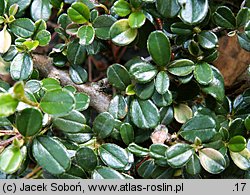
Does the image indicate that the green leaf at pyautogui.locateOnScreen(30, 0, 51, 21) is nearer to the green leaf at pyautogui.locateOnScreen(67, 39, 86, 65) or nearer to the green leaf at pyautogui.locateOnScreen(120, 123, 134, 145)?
the green leaf at pyautogui.locateOnScreen(67, 39, 86, 65)

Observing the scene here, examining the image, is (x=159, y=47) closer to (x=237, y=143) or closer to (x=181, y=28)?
(x=181, y=28)

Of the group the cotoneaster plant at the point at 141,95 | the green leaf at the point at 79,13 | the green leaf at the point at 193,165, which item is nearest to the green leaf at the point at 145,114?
the cotoneaster plant at the point at 141,95

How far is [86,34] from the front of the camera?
0.88m

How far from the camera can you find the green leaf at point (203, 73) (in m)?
0.84

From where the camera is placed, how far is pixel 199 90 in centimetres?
91

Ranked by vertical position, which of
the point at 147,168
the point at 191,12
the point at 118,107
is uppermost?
the point at 191,12

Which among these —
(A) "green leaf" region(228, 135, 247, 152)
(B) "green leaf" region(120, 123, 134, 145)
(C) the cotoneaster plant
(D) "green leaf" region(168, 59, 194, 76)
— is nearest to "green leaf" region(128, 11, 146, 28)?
(C) the cotoneaster plant

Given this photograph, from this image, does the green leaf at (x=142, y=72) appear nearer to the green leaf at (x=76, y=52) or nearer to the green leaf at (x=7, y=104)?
the green leaf at (x=76, y=52)

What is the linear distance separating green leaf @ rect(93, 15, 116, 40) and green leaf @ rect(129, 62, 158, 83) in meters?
0.11

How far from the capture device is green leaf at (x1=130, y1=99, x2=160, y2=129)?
2.80ft

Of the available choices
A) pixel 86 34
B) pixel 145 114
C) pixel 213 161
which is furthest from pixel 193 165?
pixel 86 34

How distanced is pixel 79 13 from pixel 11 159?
350 mm
